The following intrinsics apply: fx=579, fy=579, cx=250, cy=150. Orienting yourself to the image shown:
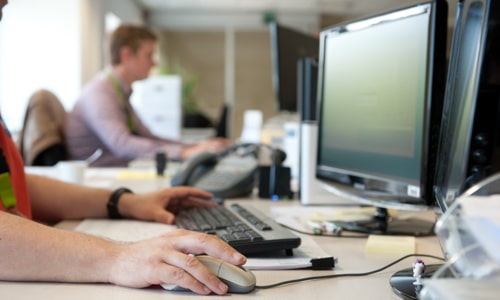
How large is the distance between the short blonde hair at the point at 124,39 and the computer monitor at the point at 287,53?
1.55 meters

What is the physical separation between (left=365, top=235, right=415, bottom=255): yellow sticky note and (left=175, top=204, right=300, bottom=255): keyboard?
165 mm

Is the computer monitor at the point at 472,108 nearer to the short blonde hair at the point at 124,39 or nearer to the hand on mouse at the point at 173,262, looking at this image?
the hand on mouse at the point at 173,262

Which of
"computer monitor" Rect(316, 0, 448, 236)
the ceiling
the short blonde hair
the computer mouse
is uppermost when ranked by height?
the ceiling

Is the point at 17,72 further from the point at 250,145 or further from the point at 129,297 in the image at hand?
the point at 129,297

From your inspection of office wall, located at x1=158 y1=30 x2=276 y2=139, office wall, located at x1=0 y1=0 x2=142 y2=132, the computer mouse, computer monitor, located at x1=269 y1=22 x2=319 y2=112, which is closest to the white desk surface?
the computer mouse

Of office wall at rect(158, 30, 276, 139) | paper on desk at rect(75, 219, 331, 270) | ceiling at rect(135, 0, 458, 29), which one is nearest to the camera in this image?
paper on desk at rect(75, 219, 331, 270)

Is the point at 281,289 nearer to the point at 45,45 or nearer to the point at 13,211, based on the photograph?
the point at 13,211

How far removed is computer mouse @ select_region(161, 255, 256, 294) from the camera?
71cm

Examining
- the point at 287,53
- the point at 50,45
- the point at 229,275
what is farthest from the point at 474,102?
the point at 50,45

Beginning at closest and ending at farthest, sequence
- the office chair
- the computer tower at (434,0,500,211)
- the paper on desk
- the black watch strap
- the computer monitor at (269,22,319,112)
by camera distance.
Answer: the computer tower at (434,0,500,211) < the paper on desk < the black watch strap < the computer monitor at (269,22,319,112) < the office chair

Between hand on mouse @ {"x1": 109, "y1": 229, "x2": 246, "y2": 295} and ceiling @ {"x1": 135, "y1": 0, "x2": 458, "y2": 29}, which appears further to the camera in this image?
ceiling @ {"x1": 135, "y1": 0, "x2": 458, "y2": 29}

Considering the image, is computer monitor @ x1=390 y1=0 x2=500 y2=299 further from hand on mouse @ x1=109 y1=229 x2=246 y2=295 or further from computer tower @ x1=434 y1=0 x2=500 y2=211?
hand on mouse @ x1=109 y1=229 x2=246 y2=295

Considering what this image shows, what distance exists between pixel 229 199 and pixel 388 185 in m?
0.63

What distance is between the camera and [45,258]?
0.74 m
